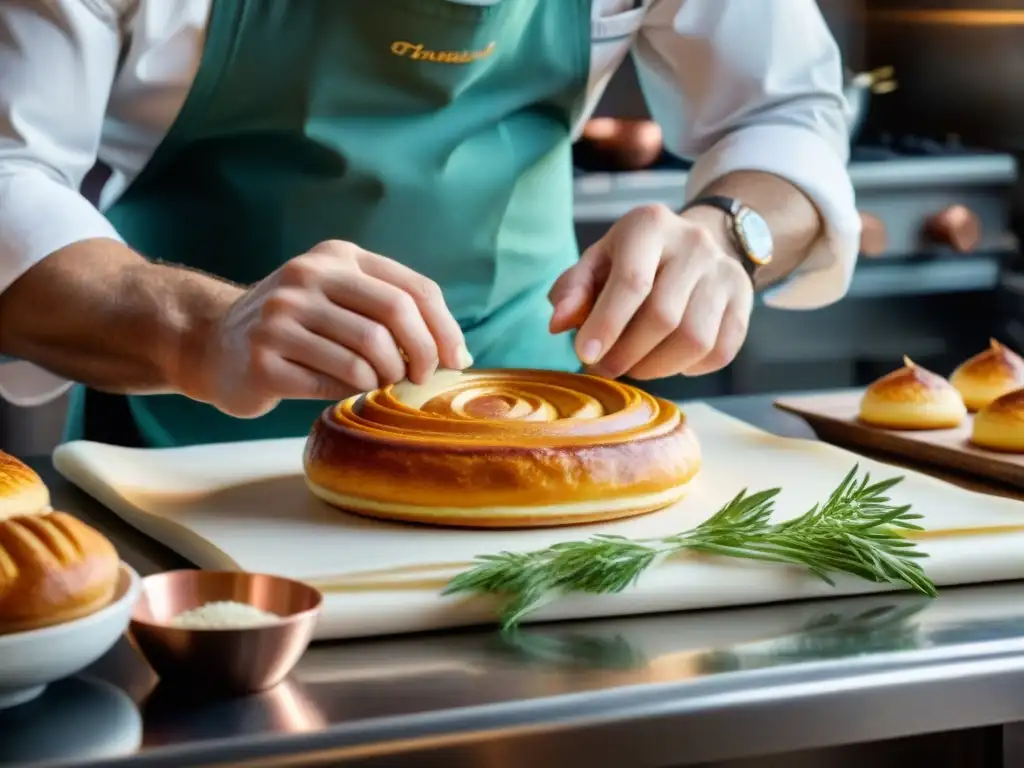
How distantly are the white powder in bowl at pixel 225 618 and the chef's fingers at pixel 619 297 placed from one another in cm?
50

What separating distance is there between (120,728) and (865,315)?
9.39ft

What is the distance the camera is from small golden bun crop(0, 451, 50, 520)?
3.17 ft

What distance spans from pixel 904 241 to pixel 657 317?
2248mm

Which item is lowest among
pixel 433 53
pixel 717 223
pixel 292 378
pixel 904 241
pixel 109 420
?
pixel 109 420

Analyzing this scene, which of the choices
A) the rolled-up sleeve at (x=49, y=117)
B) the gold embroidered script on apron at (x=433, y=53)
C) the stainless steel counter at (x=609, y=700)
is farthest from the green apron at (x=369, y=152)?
the stainless steel counter at (x=609, y=700)

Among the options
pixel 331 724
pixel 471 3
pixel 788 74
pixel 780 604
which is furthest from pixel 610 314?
pixel 788 74

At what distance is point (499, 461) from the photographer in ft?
3.53

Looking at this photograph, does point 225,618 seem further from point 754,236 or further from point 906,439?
point 754,236

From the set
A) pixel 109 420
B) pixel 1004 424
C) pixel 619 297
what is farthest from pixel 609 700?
pixel 109 420

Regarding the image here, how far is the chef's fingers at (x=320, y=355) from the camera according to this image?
111 cm

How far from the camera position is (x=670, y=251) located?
4.31 feet

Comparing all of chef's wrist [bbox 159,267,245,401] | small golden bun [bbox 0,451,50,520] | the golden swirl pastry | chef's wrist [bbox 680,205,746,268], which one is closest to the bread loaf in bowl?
small golden bun [bbox 0,451,50,520]

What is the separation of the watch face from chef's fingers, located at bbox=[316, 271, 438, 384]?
563 mm

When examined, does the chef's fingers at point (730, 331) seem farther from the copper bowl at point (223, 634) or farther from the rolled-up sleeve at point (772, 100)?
the copper bowl at point (223, 634)
